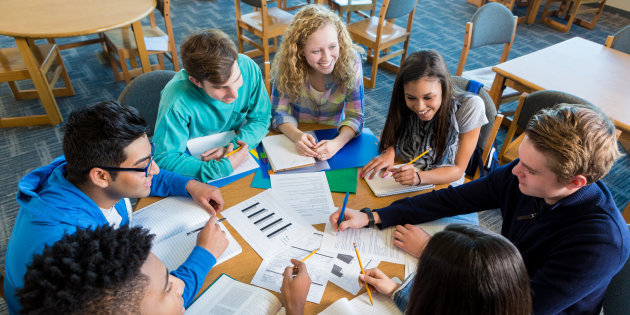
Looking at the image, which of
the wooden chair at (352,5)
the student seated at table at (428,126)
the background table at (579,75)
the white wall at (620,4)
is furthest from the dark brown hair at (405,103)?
the white wall at (620,4)

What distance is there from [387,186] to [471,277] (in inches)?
28.0

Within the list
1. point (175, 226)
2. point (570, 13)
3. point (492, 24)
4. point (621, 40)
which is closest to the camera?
point (175, 226)

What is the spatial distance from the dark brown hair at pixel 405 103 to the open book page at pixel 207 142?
26.4 inches

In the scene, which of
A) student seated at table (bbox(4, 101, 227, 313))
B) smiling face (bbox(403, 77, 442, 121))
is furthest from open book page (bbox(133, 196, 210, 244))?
smiling face (bbox(403, 77, 442, 121))

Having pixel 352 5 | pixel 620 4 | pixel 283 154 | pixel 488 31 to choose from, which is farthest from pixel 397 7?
pixel 620 4

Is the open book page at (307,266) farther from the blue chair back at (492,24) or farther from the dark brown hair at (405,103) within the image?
the blue chair back at (492,24)

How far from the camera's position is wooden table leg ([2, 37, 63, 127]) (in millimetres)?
2669

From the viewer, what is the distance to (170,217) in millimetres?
1239

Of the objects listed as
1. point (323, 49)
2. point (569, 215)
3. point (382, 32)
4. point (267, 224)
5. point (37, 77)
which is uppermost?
point (323, 49)

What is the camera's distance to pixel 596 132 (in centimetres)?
96

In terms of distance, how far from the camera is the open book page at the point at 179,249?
1.11 meters

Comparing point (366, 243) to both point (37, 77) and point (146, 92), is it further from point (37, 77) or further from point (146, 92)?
point (37, 77)

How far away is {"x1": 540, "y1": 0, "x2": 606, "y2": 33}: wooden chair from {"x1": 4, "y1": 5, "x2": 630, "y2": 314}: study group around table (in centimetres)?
424

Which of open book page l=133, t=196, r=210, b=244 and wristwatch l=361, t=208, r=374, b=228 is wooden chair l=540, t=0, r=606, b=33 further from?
open book page l=133, t=196, r=210, b=244
